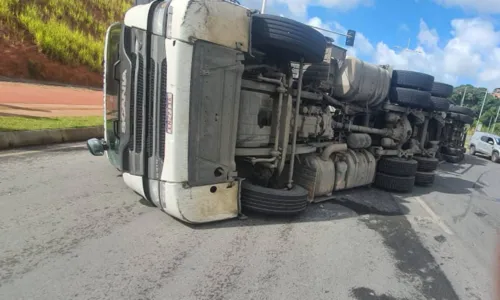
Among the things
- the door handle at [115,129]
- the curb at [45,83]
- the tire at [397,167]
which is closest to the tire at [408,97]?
the tire at [397,167]

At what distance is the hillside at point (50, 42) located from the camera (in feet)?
52.6

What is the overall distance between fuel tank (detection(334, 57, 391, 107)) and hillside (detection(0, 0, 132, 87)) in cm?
1590

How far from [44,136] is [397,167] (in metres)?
6.52

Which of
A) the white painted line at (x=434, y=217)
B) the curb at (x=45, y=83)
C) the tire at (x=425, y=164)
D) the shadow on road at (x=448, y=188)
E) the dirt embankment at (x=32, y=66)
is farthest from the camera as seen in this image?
the dirt embankment at (x=32, y=66)

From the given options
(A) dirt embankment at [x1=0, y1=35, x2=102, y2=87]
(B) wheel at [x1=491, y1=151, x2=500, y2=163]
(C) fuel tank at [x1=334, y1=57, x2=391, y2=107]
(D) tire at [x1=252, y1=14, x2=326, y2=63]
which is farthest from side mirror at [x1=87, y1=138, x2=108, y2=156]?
(B) wheel at [x1=491, y1=151, x2=500, y2=163]

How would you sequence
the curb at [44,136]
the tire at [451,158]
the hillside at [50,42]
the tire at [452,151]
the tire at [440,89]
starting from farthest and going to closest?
1. the hillside at [50,42]
2. the tire at [451,158]
3. the tire at [452,151]
4. the tire at [440,89]
5. the curb at [44,136]

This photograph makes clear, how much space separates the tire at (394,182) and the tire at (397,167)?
0.08 meters

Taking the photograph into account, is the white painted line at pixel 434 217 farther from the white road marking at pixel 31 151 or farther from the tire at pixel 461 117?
the tire at pixel 461 117

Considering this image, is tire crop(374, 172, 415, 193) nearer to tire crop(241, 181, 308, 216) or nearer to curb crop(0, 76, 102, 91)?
tire crop(241, 181, 308, 216)

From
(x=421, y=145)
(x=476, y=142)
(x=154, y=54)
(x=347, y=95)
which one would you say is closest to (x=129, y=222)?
(x=154, y=54)

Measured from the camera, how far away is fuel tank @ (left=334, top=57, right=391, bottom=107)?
16.8 ft

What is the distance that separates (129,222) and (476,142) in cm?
2468

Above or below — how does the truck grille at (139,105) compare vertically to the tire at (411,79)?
below

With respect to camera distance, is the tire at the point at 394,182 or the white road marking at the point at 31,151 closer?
the white road marking at the point at 31,151
